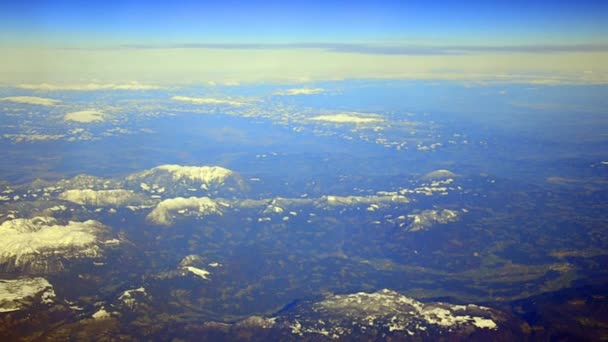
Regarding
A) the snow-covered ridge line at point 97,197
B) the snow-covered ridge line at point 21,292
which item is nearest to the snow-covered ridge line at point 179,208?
the snow-covered ridge line at point 97,197

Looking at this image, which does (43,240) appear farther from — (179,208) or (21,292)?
(179,208)

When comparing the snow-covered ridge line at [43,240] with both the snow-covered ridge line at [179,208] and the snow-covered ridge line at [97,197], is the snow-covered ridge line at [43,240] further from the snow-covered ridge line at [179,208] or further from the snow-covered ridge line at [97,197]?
the snow-covered ridge line at [97,197]

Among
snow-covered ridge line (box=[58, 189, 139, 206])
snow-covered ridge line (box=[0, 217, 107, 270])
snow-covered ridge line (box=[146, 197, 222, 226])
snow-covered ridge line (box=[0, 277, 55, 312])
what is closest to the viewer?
snow-covered ridge line (box=[0, 277, 55, 312])

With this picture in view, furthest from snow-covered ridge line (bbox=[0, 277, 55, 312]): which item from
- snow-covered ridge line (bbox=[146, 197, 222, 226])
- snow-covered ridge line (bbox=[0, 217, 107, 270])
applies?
snow-covered ridge line (bbox=[146, 197, 222, 226])

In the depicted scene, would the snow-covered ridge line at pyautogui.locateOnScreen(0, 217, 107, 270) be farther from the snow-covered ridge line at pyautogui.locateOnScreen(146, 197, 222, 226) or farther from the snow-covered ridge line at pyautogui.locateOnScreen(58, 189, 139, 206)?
the snow-covered ridge line at pyautogui.locateOnScreen(58, 189, 139, 206)

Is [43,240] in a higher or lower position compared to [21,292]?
higher

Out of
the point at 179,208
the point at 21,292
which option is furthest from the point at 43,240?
the point at 179,208

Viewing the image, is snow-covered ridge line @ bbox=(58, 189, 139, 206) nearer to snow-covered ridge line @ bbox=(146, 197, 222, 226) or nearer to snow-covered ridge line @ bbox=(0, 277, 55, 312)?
snow-covered ridge line @ bbox=(146, 197, 222, 226)

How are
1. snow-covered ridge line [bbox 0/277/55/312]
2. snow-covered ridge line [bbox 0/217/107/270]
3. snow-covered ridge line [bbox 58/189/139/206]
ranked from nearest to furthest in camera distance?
snow-covered ridge line [bbox 0/277/55/312], snow-covered ridge line [bbox 0/217/107/270], snow-covered ridge line [bbox 58/189/139/206]

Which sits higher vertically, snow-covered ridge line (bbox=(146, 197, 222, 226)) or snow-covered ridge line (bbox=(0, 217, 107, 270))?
snow-covered ridge line (bbox=(0, 217, 107, 270))

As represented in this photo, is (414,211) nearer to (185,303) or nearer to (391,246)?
(391,246)

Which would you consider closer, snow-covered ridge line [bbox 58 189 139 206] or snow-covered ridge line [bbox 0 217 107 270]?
snow-covered ridge line [bbox 0 217 107 270]

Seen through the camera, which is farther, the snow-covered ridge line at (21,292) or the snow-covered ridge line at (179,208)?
the snow-covered ridge line at (179,208)
